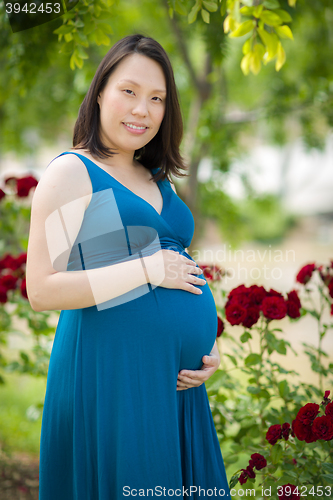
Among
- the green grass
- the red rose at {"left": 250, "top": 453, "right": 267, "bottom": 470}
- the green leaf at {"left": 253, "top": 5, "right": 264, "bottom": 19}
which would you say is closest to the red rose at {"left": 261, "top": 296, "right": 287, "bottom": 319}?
the red rose at {"left": 250, "top": 453, "right": 267, "bottom": 470}

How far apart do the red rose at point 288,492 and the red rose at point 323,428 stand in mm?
217

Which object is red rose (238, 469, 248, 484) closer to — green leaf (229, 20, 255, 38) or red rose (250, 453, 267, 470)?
red rose (250, 453, 267, 470)

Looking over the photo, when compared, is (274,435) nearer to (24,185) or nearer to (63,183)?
(63,183)

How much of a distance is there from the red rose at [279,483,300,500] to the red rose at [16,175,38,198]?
2.11m

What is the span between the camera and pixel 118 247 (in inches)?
50.6

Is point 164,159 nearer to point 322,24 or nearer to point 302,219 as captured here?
point 322,24

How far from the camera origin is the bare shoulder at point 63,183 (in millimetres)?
1158

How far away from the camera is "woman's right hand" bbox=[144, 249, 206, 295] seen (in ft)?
4.10

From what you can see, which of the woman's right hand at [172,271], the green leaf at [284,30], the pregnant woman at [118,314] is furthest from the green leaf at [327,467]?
the green leaf at [284,30]

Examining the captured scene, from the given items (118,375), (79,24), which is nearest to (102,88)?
(79,24)

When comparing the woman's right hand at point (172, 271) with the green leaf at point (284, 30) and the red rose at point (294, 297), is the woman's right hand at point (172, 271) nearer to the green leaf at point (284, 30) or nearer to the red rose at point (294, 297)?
the red rose at point (294, 297)

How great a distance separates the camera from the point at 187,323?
4.35 ft

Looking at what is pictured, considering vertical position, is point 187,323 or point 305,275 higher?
point 305,275

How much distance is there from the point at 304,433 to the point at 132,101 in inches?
49.2
